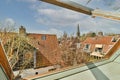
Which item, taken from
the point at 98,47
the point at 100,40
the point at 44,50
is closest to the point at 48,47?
the point at 44,50

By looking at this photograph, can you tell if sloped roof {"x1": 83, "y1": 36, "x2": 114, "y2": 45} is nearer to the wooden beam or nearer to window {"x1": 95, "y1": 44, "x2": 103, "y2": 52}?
window {"x1": 95, "y1": 44, "x2": 103, "y2": 52}

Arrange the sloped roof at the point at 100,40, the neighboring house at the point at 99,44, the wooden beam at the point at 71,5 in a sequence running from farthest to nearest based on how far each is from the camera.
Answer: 1. the sloped roof at the point at 100,40
2. the neighboring house at the point at 99,44
3. the wooden beam at the point at 71,5

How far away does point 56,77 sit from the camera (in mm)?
998

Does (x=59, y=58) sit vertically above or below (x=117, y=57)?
below

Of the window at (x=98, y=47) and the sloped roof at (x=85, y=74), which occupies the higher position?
the sloped roof at (x=85, y=74)

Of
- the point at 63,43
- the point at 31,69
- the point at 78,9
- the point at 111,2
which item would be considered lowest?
the point at 31,69

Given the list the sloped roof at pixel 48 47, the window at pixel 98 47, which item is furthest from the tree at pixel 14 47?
the window at pixel 98 47

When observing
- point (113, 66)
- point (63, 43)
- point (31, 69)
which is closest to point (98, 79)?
point (113, 66)

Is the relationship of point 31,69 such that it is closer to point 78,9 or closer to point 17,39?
point 17,39

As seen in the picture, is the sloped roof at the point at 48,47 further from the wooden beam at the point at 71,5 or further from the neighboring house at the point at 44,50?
the wooden beam at the point at 71,5

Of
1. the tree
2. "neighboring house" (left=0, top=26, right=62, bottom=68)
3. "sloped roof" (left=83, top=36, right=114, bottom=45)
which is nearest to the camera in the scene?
the tree

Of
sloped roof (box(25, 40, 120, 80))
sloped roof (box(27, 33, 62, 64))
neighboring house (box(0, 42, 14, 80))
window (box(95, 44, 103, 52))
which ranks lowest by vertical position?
window (box(95, 44, 103, 52))

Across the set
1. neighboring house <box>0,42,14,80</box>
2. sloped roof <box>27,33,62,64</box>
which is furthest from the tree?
neighboring house <box>0,42,14,80</box>

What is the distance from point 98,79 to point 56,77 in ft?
1.03
